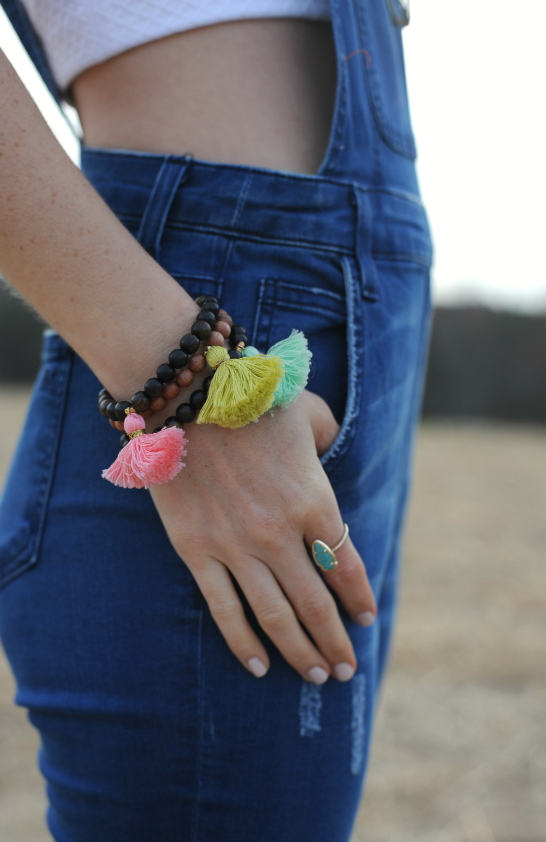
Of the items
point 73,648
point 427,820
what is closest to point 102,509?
point 73,648

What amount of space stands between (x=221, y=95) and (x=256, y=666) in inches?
27.2

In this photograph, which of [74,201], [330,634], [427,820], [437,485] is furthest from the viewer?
[437,485]

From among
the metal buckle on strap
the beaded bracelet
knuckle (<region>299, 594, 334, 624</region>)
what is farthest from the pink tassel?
the metal buckle on strap

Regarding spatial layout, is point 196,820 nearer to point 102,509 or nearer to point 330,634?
point 330,634

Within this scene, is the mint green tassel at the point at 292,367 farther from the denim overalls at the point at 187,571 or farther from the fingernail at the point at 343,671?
the fingernail at the point at 343,671

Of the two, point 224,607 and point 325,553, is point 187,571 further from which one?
point 325,553

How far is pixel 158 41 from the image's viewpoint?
760mm

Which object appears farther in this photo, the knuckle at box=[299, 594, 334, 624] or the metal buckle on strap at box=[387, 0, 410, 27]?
the metal buckle on strap at box=[387, 0, 410, 27]

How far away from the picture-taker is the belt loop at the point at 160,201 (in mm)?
730

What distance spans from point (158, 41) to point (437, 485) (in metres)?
6.45

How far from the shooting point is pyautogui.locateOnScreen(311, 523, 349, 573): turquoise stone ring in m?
0.69


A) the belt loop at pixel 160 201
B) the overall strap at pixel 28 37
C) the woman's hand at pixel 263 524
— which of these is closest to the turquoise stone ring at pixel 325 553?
the woman's hand at pixel 263 524

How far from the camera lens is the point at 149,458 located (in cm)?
62

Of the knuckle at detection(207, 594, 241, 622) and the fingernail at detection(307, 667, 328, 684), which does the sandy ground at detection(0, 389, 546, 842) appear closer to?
the fingernail at detection(307, 667, 328, 684)
